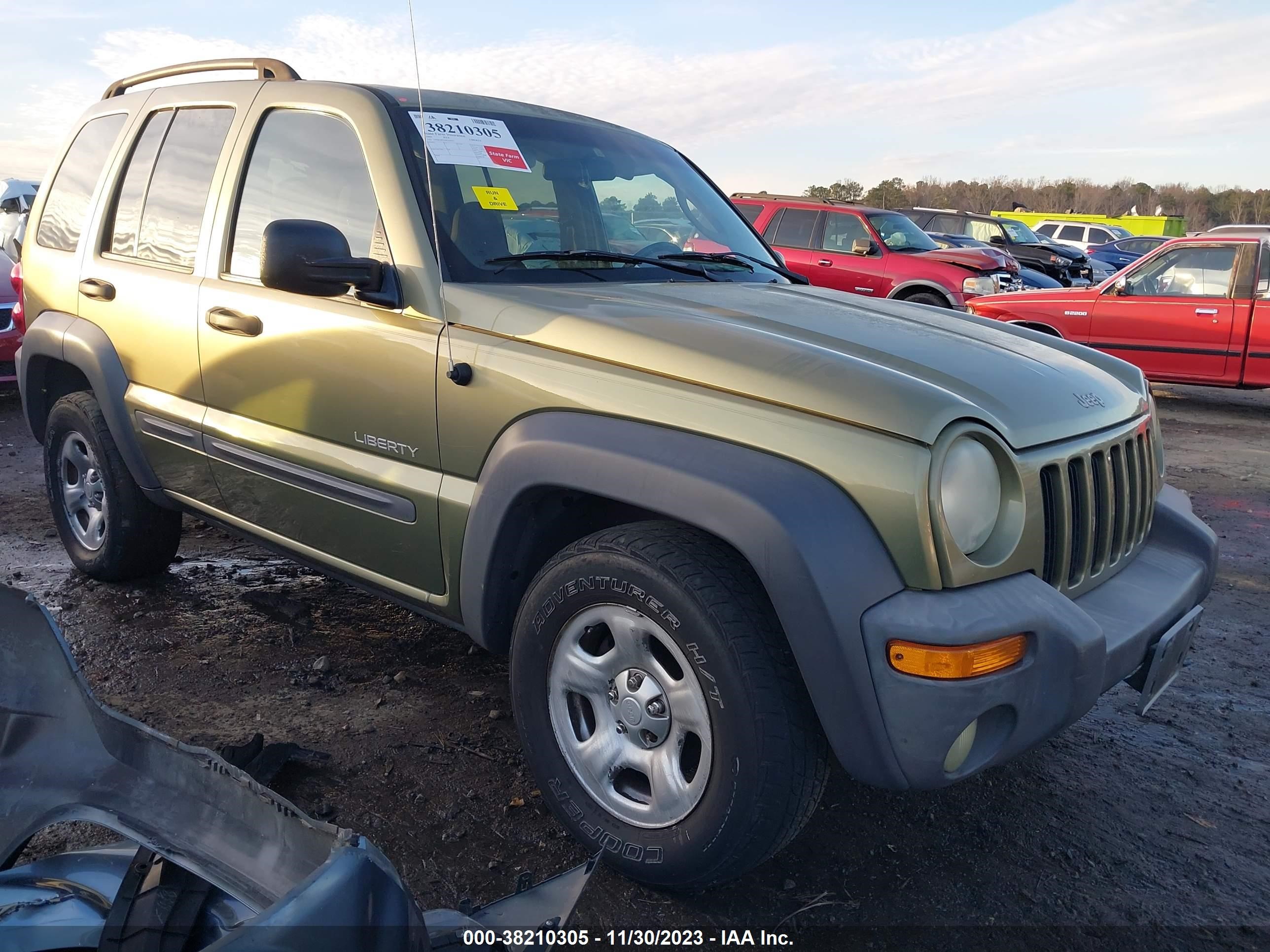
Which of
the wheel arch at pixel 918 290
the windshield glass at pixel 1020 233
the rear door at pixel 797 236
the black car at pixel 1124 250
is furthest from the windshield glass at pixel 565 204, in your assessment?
the black car at pixel 1124 250

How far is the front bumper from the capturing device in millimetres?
1921

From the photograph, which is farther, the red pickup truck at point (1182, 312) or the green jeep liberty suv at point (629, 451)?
the red pickup truck at point (1182, 312)

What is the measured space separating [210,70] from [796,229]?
9.06m

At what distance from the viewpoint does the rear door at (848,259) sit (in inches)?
448

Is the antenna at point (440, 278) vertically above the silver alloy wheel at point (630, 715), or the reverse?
the antenna at point (440, 278)

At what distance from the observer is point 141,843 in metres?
1.46

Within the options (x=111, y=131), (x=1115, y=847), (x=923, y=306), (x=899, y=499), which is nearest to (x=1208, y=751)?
Answer: (x=1115, y=847)

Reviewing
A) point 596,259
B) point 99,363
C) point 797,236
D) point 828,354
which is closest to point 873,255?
point 797,236

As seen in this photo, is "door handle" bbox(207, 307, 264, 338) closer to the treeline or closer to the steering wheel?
the steering wheel

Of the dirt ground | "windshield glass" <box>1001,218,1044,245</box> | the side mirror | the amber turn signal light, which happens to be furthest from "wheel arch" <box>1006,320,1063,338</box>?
"windshield glass" <box>1001,218,1044,245</box>

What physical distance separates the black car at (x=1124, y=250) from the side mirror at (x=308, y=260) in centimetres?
2248

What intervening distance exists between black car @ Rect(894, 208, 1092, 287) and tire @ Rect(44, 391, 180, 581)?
15245 mm

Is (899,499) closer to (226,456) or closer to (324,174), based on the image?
(324,174)

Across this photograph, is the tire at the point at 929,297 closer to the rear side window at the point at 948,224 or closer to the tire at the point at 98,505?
the rear side window at the point at 948,224
